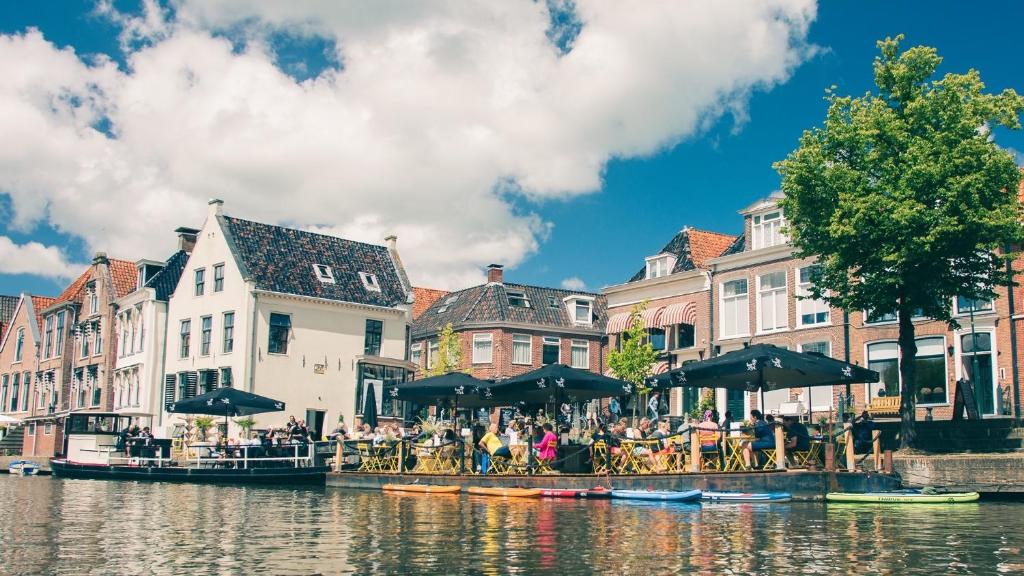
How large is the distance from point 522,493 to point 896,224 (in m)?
12.7

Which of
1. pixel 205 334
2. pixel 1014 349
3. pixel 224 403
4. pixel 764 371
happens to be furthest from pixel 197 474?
pixel 1014 349

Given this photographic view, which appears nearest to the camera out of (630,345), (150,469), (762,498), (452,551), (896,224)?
(452,551)

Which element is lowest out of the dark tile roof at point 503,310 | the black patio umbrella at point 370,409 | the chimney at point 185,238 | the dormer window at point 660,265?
the black patio umbrella at point 370,409

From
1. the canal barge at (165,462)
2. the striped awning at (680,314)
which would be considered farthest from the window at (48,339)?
the striped awning at (680,314)

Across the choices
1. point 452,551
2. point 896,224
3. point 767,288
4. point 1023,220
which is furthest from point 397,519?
point 767,288

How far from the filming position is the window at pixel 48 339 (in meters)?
61.4

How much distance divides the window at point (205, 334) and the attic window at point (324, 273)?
213 inches

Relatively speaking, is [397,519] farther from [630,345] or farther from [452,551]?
[630,345]

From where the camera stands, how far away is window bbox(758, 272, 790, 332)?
41.9 metres

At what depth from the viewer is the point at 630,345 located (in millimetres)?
46062

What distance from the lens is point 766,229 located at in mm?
43250

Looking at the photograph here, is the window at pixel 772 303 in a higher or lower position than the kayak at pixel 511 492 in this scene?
higher

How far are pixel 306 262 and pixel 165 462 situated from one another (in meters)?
16.8

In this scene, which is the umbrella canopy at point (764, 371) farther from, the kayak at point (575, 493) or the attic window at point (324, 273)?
the attic window at point (324, 273)
